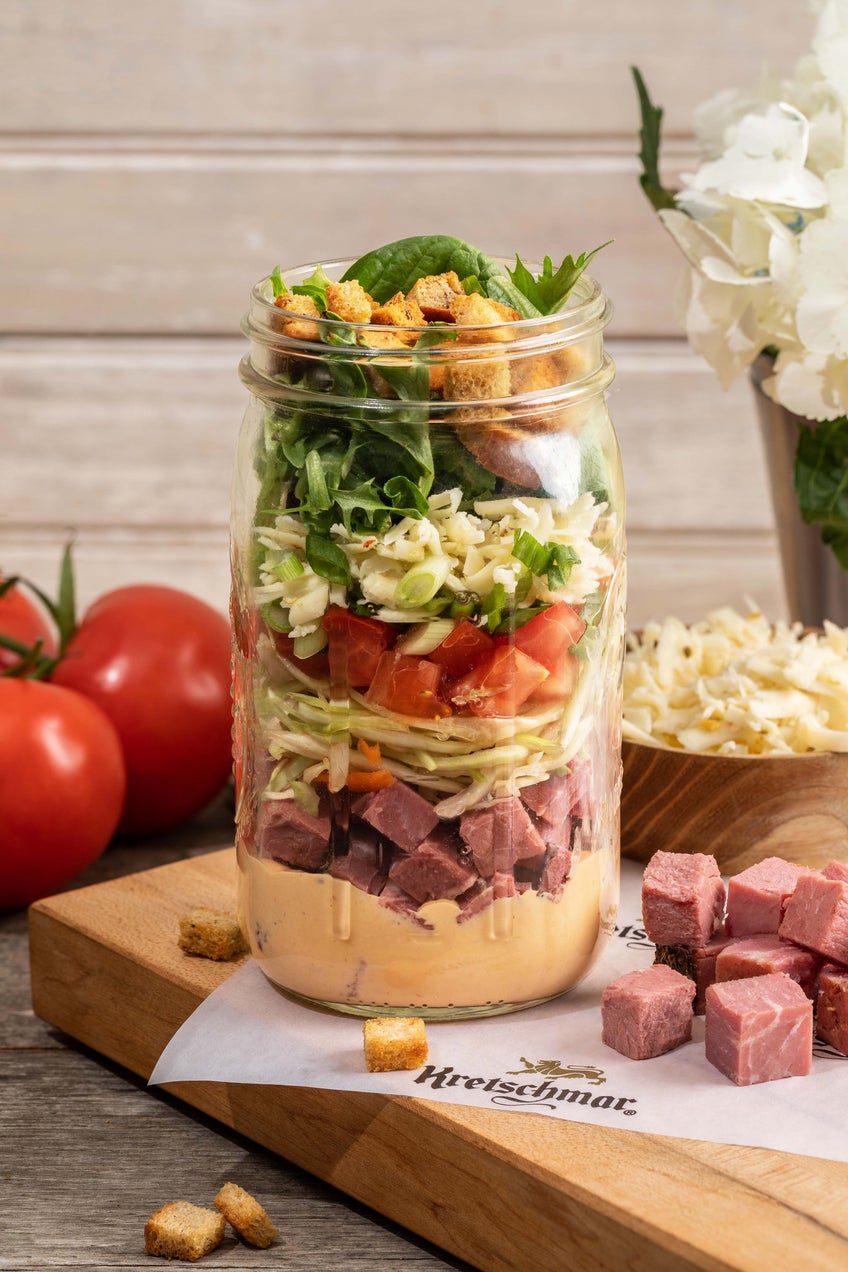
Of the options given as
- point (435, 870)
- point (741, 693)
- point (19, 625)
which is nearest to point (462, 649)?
point (435, 870)

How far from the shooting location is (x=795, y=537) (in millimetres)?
1353

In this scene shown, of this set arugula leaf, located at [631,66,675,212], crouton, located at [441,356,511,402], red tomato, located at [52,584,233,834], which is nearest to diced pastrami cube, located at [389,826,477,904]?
crouton, located at [441,356,511,402]

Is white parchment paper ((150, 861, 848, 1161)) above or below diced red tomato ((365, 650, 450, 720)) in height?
below

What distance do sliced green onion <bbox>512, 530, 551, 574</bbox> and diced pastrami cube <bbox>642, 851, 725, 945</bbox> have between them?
8.3 inches

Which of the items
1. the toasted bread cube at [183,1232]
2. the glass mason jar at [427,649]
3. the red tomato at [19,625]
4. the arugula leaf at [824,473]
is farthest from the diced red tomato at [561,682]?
the red tomato at [19,625]

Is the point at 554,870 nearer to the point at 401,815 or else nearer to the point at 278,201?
the point at 401,815

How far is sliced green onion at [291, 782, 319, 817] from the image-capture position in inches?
33.5

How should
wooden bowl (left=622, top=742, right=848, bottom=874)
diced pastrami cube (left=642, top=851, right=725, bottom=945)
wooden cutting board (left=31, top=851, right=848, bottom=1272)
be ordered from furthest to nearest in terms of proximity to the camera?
1. wooden bowl (left=622, top=742, right=848, bottom=874)
2. diced pastrami cube (left=642, top=851, right=725, bottom=945)
3. wooden cutting board (left=31, top=851, right=848, bottom=1272)

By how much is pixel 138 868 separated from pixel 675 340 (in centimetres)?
103

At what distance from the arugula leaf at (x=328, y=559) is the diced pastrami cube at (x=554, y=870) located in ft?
0.64

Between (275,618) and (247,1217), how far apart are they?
307mm

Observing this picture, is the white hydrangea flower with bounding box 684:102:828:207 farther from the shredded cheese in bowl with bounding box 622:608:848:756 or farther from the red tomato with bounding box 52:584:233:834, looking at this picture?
the red tomato with bounding box 52:584:233:834

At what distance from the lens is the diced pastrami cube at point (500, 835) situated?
824 mm

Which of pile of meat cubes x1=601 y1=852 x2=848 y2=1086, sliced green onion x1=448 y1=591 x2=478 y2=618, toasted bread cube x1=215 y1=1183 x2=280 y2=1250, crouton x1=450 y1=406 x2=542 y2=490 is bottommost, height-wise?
toasted bread cube x1=215 y1=1183 x2=280 y2=1250
